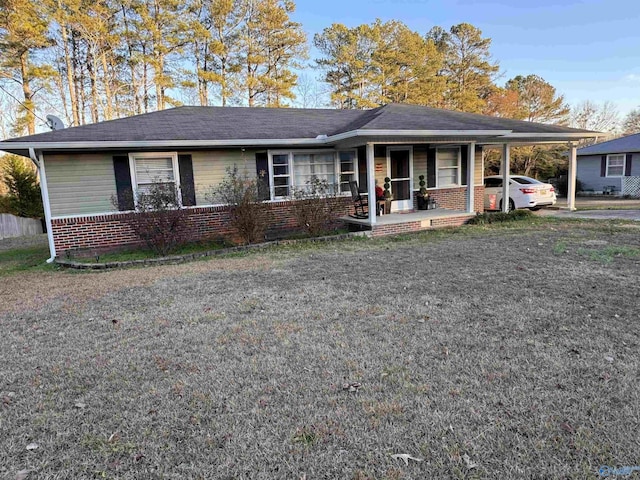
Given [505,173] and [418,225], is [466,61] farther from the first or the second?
[418,225]

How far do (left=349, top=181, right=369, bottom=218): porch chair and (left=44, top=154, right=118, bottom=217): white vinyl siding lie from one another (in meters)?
6.11

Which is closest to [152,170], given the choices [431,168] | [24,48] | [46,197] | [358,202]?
[46,197]

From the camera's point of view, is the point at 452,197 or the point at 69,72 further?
the point at 69,72

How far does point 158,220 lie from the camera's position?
848 centimetres

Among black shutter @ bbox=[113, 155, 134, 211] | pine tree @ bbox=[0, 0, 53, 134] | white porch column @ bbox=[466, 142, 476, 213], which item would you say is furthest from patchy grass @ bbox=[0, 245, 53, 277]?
pine tree @ bbox=[0, 0, 53, 134]

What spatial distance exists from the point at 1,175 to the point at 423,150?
19.9m

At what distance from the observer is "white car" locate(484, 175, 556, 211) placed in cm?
1426

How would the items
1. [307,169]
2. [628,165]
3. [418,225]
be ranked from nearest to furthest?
[418,225] < [307,169] < [628,165]

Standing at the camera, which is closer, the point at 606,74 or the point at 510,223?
the point at 510,223

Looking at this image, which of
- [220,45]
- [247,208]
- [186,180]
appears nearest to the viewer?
[247,208]

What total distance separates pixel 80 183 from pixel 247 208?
3.95 m

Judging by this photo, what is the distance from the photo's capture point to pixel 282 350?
356 centimetres

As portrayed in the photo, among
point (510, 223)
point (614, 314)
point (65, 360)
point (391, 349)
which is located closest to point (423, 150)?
point (510, 223)

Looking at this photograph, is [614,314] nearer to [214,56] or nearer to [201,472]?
[201,472]
